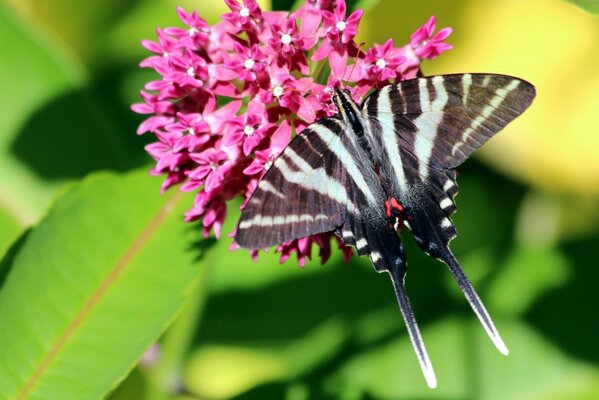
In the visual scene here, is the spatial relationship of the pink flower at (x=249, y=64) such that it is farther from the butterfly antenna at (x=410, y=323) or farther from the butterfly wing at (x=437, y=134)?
the butterfly antenna at (x=410, y=323)

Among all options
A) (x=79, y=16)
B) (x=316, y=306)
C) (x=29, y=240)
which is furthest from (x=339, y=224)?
(x=79, y=16)

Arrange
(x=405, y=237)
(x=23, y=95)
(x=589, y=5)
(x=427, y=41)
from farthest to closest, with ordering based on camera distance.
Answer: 1. (x=405, y=237)
2. (x=23, y=95)
3. (x=427, y=41)
4. (x=589, y=5)

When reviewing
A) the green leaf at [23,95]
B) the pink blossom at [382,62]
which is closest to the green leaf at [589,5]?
the pink blossom at [382,62]

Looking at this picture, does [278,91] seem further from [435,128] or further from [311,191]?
[435,128]

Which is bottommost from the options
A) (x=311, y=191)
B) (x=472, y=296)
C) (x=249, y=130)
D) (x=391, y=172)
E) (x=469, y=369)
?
(x=469, y=369)

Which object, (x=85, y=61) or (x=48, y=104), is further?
(x=85, y=61)

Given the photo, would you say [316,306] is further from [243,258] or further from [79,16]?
[79,16]

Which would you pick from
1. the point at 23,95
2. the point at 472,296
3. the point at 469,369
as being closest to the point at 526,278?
the point at 469,369

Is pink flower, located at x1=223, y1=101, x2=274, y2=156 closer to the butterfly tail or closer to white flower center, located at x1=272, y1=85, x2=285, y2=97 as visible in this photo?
white flower center, located at x1=272, y1=85, x2=285, y2=97
